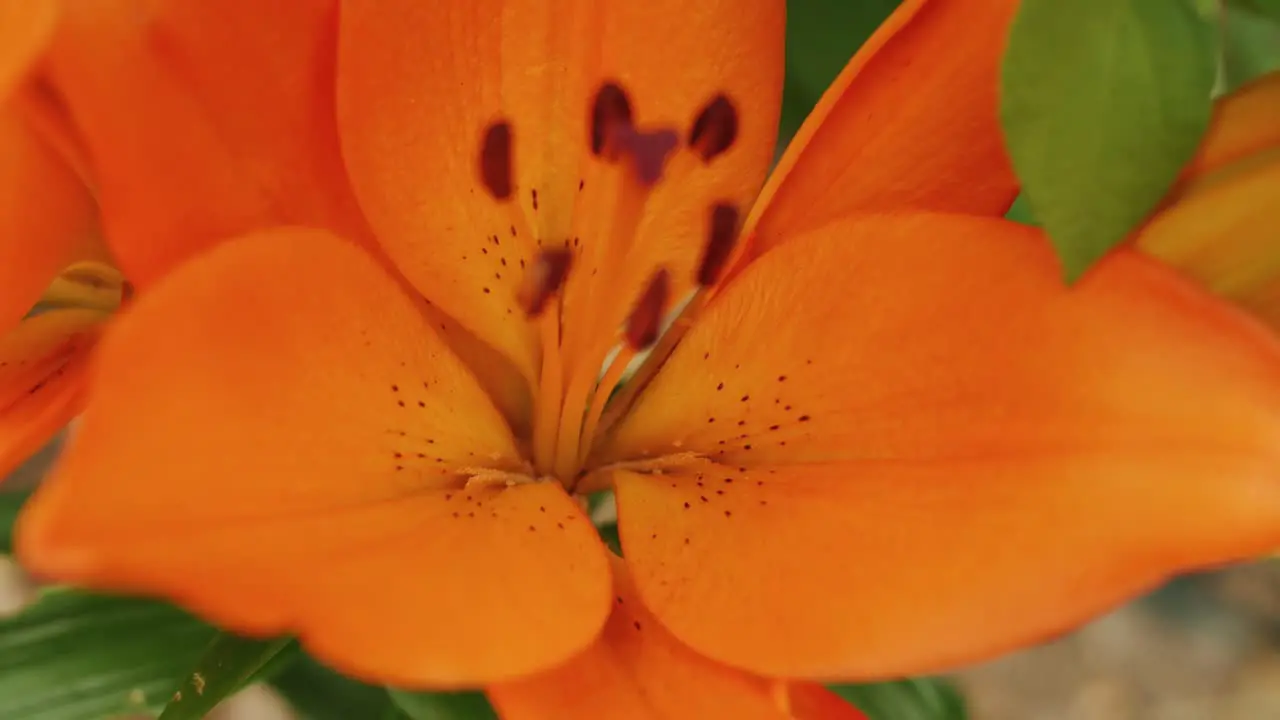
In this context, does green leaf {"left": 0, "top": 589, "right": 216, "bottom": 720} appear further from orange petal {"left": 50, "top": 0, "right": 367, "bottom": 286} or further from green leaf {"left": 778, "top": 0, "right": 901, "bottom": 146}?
green leaf {"left": 778, "top": 0, "right": 901, "bottom": 146}

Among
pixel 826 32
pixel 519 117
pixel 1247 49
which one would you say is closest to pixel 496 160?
pixel 519 117

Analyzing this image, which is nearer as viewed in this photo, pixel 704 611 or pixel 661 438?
pixel 704 611

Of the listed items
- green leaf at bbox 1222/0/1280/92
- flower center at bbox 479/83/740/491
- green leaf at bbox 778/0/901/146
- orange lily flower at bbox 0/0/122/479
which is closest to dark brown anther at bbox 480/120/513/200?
flower center at bbox 479/83/740/491

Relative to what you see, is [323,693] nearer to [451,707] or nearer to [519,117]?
[451,707]

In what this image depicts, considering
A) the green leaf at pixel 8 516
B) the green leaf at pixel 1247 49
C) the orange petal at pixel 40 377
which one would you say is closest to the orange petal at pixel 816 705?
the orange petal at pixel 40 377

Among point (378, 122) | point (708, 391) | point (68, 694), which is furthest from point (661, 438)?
point (68, 694)

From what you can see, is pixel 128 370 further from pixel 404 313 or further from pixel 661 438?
pixel 661 438

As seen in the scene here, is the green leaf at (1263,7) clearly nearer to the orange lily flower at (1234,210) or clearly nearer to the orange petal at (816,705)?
the orange lily flower at (1234,210)
